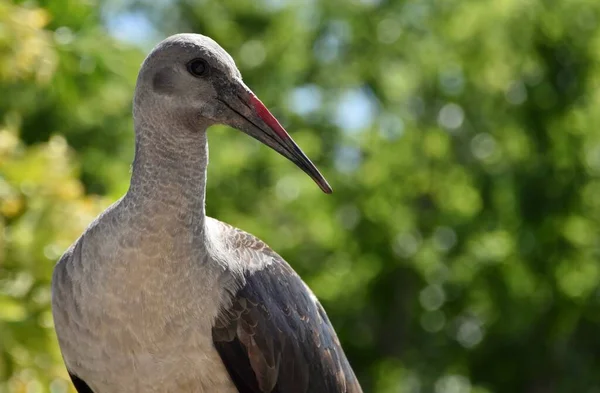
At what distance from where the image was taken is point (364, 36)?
16.4 m

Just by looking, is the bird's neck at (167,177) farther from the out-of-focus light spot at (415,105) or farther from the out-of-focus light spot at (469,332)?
the out-of-focus light spot at (415,105)

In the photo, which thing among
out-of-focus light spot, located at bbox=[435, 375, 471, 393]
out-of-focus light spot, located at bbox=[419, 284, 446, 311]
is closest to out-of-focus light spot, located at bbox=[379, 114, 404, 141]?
out-of-focus light spot, located at bbox=[419, 284, 446, 311]

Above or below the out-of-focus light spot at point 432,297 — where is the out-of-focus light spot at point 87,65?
above

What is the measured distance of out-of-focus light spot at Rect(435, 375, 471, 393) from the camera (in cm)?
1418

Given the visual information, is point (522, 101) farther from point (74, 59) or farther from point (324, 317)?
point (324, 317)

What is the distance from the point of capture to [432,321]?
49.0 ft

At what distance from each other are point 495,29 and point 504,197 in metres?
2.16

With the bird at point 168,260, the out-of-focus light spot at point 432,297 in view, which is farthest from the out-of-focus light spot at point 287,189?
the bird at point 168,260

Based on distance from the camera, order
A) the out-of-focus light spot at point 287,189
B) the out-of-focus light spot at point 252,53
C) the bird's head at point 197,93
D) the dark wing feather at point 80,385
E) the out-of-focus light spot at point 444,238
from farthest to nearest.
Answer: the out-of-focus light spot at point 252,53 < the out-of-focus light spot at point 287,189 < the out-of-focus light spot at point 444,238 < the dark wing feather at point 80,385 < the bird's head at point 197,93

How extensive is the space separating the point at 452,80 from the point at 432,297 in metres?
3.04

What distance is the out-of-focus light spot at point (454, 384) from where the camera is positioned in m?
14.2

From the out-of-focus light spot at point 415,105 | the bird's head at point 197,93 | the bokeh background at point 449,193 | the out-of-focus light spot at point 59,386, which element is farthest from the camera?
the out-of-focus light spot at point 415,105

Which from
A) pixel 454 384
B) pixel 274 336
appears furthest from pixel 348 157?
pixel 274 336

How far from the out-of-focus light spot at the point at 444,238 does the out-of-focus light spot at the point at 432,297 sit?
61cm
